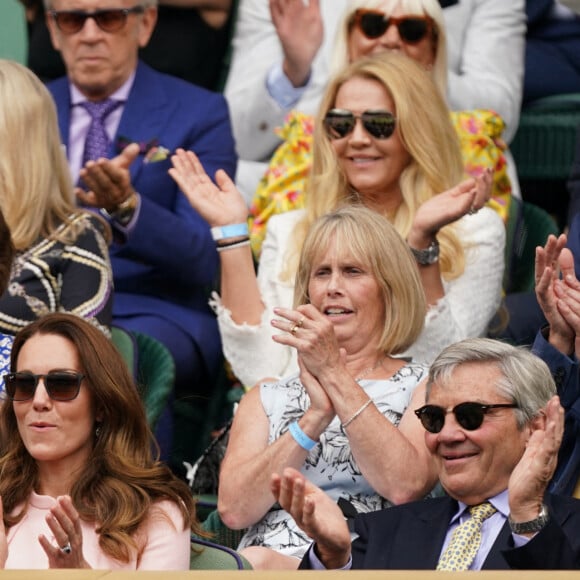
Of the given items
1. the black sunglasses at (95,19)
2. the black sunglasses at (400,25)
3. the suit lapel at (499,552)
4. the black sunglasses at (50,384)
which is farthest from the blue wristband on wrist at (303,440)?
the black sunglasses at (95,19)

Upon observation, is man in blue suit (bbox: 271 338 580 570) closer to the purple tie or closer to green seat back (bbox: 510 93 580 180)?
the purple tie

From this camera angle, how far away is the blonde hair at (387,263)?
4.88m

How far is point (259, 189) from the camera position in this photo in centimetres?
628

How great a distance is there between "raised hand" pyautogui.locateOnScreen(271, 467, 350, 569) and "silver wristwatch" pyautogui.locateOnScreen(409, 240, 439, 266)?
1.41 metres

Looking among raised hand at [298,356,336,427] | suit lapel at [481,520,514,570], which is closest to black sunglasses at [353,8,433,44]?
raised hand at [298,356,336,427]

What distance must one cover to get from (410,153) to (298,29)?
1094 mm

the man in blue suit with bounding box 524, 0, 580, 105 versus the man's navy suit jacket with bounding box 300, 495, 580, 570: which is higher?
the man in blue suit with bounding box 524, 0, 580, 105

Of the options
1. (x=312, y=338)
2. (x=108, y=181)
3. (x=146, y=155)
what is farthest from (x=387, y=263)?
(x=146, y=155)

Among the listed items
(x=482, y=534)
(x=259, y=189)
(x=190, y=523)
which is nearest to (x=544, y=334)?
(x=482, y=534)

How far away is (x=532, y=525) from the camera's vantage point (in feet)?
12.5

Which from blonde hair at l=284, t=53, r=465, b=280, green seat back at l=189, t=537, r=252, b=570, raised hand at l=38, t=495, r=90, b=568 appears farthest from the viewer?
blonde hair at l=284, t=53, r=465, b=280

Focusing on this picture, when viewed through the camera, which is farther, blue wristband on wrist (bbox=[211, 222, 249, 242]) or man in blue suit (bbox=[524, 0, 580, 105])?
man in blue suit (bbox=[524, 0, 580, 105])

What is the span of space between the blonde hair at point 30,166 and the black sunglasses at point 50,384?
101 centimetres

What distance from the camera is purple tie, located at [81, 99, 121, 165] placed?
632cm
